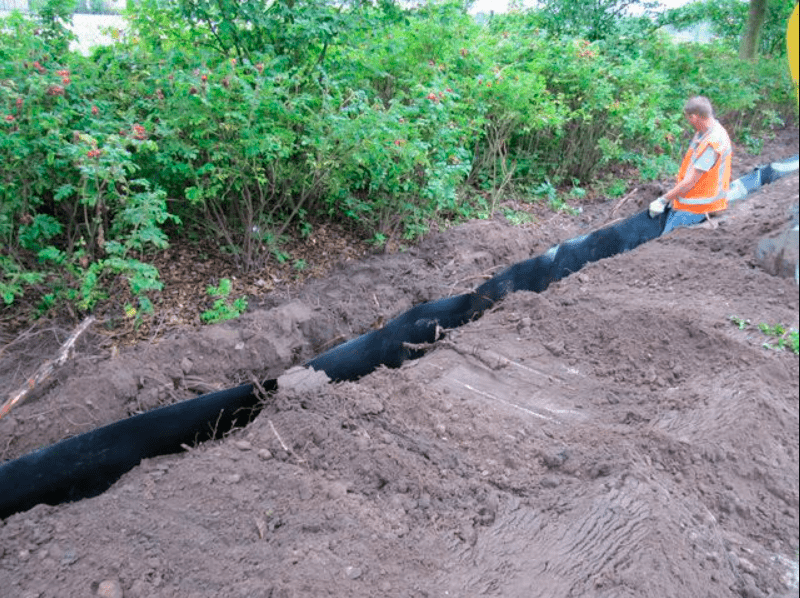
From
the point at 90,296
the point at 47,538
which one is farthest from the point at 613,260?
the point at 47,538

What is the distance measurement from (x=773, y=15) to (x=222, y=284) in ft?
15.9

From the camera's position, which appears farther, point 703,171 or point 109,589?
point 703,171

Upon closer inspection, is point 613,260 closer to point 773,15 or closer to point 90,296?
point 773,15

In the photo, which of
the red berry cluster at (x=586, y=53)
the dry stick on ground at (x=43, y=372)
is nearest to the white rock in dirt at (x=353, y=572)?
the dry stick on ground at (x=43, y=372)

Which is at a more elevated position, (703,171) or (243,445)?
(703,171)

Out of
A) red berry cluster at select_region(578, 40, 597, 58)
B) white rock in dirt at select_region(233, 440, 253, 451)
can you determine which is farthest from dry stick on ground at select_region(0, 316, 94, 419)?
red berry cluster at select_region(578, 40, 597, 58)

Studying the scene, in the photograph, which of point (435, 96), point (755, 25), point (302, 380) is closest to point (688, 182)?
point (755, 25)

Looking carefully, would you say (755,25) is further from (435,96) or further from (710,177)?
(435,96)

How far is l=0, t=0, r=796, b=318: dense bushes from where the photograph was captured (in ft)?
13.0

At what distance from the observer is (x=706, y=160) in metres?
5.34

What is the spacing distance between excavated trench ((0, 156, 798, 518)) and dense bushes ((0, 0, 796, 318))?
2.96ft

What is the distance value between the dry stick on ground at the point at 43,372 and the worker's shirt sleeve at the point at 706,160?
480cm

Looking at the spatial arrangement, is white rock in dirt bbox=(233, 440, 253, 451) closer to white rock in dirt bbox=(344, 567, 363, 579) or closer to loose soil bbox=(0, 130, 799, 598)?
loose soil bbox=(0, 130, 799, 598)

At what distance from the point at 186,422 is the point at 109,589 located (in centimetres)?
122
